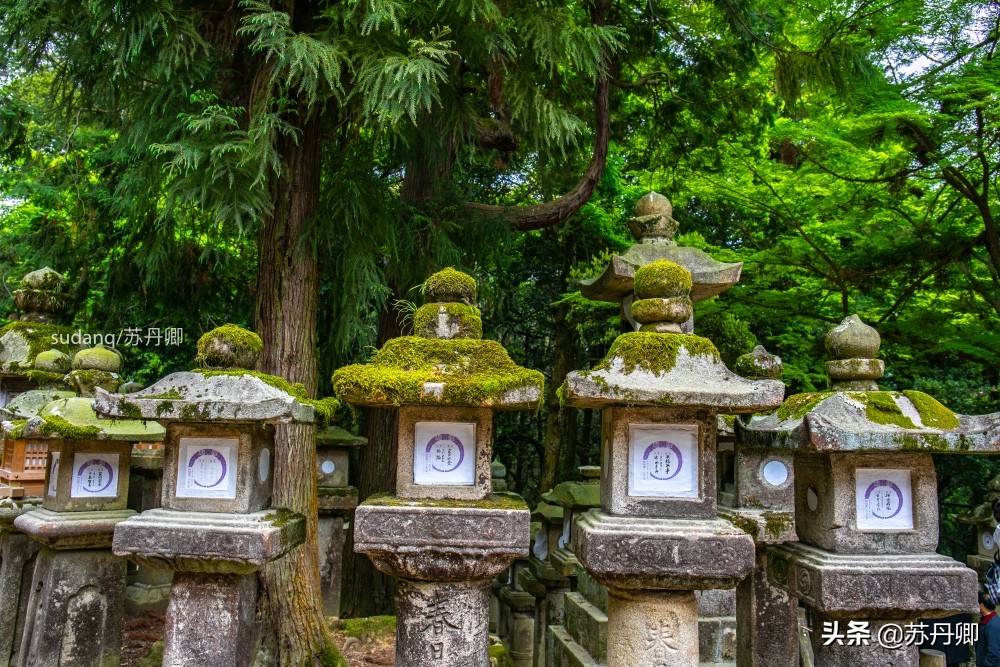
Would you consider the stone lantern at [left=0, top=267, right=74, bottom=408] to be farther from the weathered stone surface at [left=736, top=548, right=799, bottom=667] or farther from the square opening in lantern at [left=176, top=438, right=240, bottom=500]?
the weathered stone surface at [left=736, top=548, right=799, bottom=667]

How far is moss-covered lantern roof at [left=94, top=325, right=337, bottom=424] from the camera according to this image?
3100 millimetres

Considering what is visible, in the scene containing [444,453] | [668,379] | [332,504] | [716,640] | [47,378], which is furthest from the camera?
[332,504]

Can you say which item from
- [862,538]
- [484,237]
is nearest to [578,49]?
[484,237]

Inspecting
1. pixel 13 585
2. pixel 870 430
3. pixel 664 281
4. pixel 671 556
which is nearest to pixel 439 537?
pixel 671 556

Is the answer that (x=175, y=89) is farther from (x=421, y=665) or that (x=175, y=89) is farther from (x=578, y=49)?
(x=421, y=665)

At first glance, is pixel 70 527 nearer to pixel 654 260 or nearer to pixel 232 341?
pixel 232 341

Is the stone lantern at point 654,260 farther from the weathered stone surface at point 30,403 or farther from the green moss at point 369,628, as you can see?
the weathered stone surface at point 30,403

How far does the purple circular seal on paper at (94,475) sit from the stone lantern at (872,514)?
4.13m

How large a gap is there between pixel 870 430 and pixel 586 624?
259 centimetres

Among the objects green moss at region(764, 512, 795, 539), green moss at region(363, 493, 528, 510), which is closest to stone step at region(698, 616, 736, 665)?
green moss at region(764, 512, 795, 539)

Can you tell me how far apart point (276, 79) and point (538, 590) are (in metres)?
4.95

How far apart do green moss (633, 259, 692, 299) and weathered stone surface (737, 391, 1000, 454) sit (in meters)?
0.88

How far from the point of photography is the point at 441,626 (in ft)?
10.3

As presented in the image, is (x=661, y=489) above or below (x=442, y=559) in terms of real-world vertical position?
above
